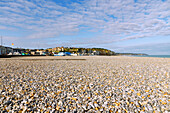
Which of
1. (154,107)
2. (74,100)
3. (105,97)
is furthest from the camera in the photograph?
(105,97)

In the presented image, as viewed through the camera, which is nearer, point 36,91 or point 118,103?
point 118,103

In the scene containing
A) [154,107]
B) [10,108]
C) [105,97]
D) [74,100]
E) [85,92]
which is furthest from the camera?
[85,92]

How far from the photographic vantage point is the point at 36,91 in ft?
19.4

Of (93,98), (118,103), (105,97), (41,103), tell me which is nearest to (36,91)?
(41,103)

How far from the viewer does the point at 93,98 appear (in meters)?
5.23

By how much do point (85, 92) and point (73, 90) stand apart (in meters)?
0.70

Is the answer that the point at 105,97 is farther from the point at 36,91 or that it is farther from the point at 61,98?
the point at 36,91

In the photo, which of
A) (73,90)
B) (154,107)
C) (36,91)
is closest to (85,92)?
(73,90)

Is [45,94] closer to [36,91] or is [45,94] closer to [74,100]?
[36,91]

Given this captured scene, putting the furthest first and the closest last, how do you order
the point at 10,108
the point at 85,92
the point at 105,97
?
the point at 85,92
the point at 105,97
the point at 10,108

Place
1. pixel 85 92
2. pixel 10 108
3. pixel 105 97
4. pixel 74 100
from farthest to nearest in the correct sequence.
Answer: pixel 85 92
pixel 105 97
pixel 74 100
pixel 10 108

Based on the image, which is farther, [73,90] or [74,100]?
[73,90]

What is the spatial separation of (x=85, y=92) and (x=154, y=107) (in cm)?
314

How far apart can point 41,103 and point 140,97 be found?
15.1 feet
